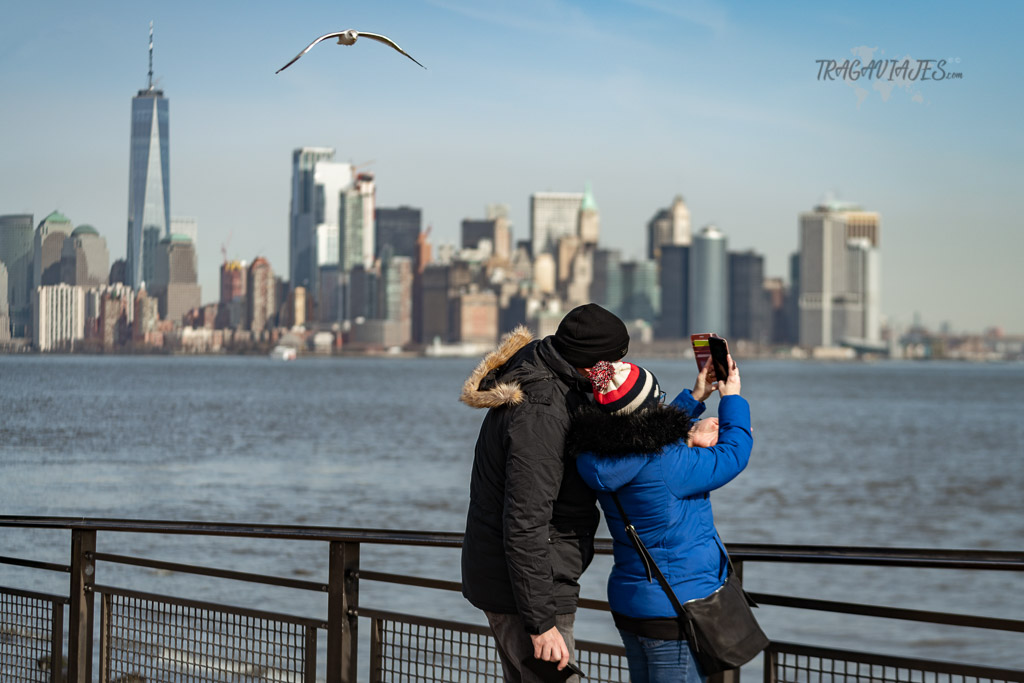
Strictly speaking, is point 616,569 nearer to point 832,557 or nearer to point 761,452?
point 832,557

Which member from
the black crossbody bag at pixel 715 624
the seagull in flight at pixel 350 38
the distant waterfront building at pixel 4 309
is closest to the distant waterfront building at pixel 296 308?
the distant waterfront building at pixel 4 309

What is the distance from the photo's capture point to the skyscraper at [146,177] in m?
7.67

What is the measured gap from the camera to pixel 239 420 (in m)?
60.5

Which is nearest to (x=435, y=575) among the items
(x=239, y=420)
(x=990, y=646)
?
(x=990, y=646)

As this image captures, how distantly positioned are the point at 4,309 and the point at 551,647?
12.6 feet

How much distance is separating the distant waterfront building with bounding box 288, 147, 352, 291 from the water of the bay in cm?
3084

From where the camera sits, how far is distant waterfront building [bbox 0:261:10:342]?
221 inches

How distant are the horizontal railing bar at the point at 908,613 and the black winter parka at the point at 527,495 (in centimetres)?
57

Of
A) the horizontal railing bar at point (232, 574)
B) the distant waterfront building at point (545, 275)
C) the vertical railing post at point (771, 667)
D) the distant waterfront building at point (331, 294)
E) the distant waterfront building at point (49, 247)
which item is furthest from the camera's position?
the distant waterfront building at point (545, 275)

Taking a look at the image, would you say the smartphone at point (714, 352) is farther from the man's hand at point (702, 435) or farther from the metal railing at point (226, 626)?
the metal railing at point (226, 626)

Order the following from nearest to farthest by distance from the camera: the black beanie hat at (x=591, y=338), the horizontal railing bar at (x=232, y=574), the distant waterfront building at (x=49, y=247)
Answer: the black beanie hat at (x=591, y=338) → the horizontal railing bar at (x=232, y=574) → the distant waterfront building at (x=49, y=247)

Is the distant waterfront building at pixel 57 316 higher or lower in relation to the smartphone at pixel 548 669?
higher

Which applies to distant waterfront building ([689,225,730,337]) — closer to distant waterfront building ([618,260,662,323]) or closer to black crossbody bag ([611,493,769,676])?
distant waterfront building ([618,260,662,323])

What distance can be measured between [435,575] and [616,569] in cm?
1480
